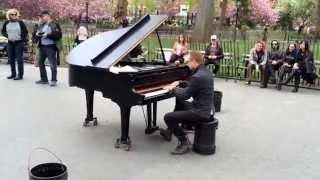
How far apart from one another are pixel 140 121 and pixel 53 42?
4.02m

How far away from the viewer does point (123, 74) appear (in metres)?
6.65

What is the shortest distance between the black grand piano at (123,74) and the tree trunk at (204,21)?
1323 cm

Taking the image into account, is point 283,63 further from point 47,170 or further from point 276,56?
point 47,170

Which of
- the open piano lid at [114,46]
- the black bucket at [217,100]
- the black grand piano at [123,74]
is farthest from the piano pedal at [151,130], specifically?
the black bucket at [217,100]

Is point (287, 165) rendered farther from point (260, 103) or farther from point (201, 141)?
point (260, 103)

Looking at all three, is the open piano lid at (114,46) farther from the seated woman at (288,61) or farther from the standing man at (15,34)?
the seated woman at (288,61)

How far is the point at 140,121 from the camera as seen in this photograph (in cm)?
880

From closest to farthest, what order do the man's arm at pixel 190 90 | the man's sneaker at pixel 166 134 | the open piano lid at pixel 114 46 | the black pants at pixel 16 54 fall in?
the man's arm at pixel 190 90
the open piano lid at pixel 114 46
the man's sneaker at pixel 166 134
the black pants at pixel 16 54

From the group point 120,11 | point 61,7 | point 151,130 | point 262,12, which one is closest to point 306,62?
point 151,130

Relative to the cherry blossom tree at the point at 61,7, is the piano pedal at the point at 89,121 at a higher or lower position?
lower

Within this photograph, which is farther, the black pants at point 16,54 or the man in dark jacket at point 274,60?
the man in dark jacket at point 274,60

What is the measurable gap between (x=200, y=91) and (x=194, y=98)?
168 millimetres

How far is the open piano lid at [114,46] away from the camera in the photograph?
682 centimetres

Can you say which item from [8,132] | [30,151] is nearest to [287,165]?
[30,151]
